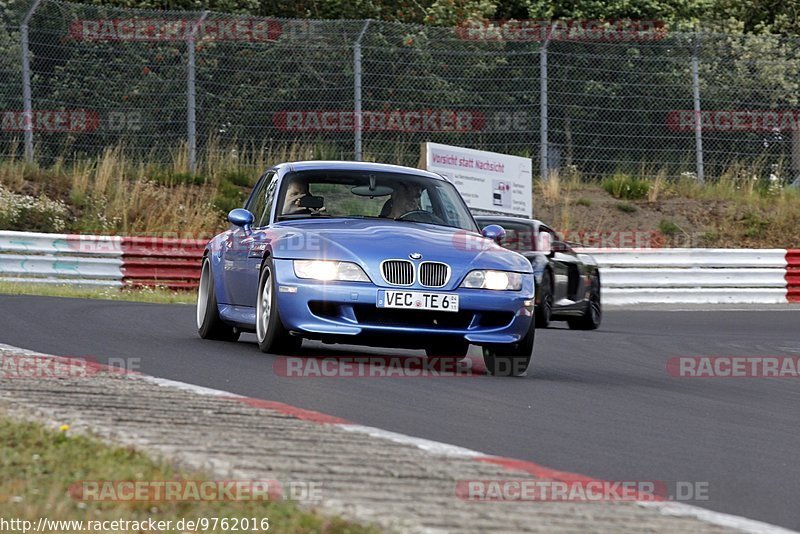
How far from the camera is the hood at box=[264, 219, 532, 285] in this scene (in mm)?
9281

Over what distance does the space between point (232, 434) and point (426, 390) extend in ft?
9.59

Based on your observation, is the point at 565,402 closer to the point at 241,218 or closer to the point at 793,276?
the point at 241,218

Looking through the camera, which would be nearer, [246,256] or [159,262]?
[246,256]

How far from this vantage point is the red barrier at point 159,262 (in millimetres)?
20766

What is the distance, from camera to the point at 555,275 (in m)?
16.6

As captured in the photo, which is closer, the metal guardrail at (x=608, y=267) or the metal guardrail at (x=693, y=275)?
the metal guardrail at (x=608, y=267)

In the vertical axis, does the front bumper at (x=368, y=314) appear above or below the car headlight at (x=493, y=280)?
below

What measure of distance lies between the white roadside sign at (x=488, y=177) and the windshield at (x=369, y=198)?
1179cm

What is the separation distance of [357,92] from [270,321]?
46.9 ft

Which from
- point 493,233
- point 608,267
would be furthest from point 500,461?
point 608,267

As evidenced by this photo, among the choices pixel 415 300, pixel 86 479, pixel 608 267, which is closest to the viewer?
pixel 86 479

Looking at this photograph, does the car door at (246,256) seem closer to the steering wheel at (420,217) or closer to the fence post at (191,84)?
the steering wheel at (420,217)

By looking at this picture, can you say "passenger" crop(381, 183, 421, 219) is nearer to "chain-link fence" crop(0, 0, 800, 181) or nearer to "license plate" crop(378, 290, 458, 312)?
"license plate" crop(378, 290, 458, 312)

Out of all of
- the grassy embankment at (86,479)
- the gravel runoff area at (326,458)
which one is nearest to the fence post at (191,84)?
the gravel runoff area at (326,458)
